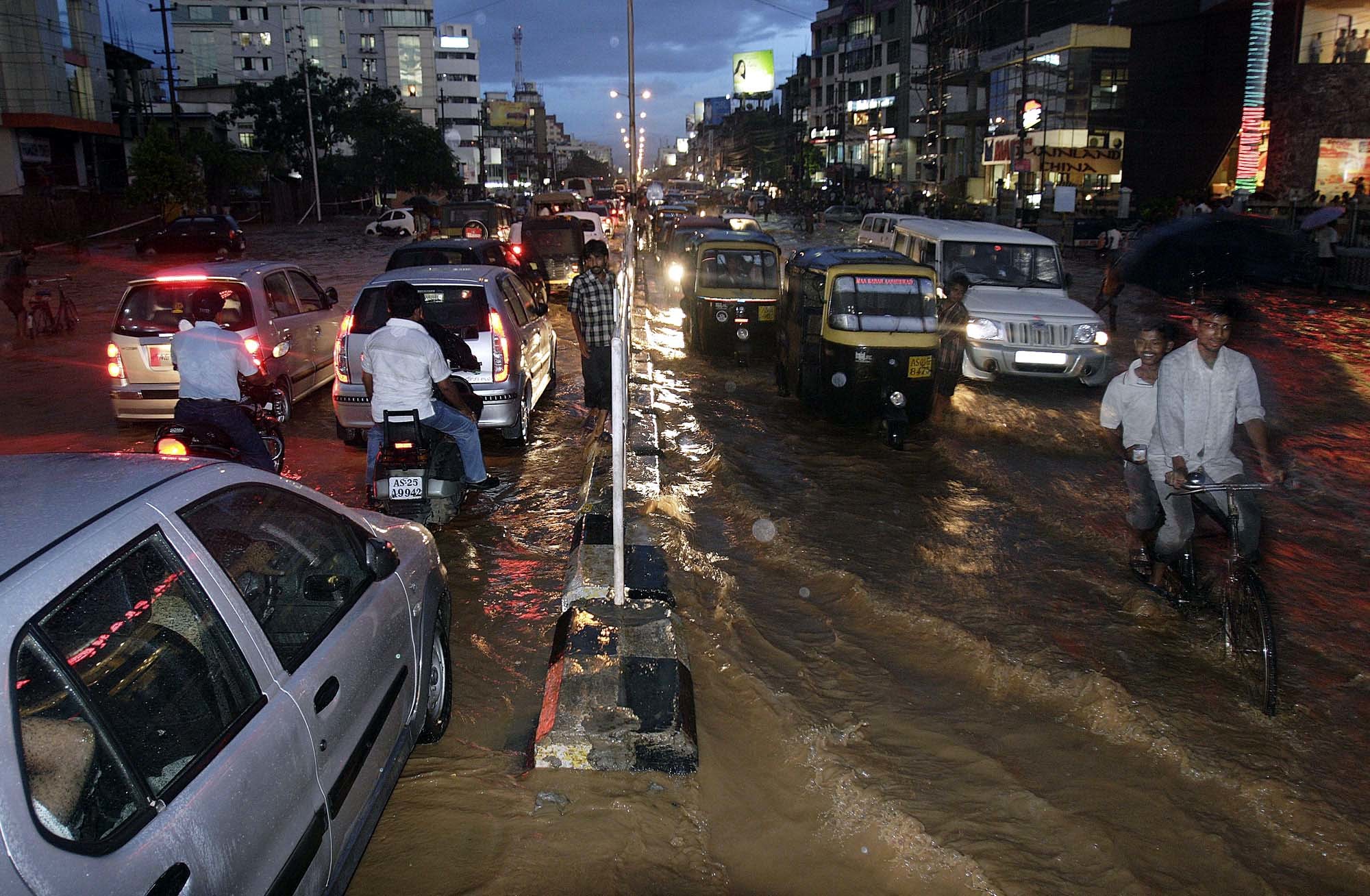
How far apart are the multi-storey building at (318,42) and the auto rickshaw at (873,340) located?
83.1 meters

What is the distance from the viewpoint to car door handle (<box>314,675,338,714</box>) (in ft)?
9.44

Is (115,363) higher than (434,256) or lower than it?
lower

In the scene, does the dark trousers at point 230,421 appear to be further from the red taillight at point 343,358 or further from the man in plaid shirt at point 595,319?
the man in plaid shirt at point 595,319

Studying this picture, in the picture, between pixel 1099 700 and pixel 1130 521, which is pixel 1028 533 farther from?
pixel 1099 700

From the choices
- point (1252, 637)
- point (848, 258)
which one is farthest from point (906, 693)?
point (848, 258)

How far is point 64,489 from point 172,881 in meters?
1.08

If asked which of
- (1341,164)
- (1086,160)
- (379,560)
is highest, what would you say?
(1086,160)

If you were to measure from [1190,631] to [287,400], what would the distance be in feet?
28.9

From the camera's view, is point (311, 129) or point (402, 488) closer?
point (402, 488)

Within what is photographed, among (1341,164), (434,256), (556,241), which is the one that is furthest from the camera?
(1341,164)

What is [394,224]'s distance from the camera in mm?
44188

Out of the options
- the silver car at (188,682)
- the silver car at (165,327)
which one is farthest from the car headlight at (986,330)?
the silver car at (188,682)

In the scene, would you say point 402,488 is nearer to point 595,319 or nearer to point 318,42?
point 595,319

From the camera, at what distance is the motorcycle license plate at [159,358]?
9.50 meters
